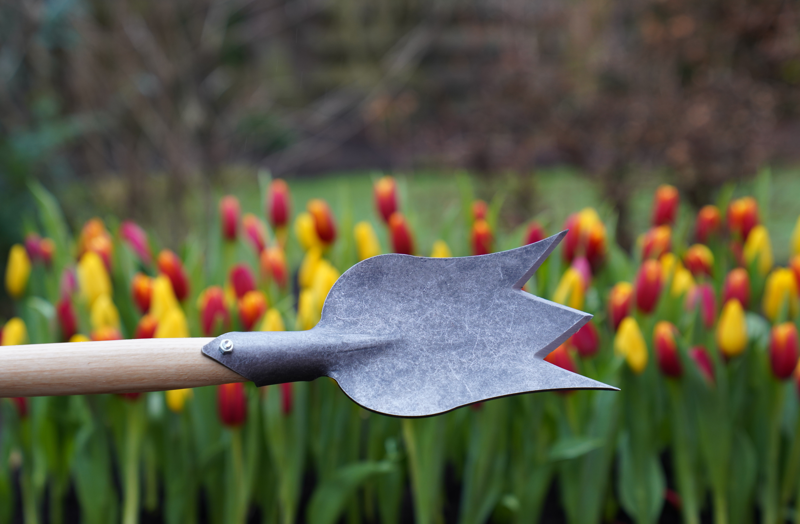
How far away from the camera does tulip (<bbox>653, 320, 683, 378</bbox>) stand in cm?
101

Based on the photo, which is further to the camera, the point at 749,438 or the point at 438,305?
the point at 749,438

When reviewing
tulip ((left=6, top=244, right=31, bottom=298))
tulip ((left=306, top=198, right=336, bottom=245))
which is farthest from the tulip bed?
tulip ((left=306, top=198, right=336, bottom=245))

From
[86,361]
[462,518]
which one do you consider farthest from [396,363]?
[462,518]

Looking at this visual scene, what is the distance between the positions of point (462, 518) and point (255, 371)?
2.65 feet

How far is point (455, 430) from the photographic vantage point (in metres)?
1.19

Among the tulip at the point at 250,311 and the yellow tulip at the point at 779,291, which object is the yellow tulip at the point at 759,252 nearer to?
the yellow tulip at the point at 779,291

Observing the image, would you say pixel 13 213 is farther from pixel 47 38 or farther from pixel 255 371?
pixel 255 371

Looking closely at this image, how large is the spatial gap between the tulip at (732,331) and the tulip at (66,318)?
3.44ft

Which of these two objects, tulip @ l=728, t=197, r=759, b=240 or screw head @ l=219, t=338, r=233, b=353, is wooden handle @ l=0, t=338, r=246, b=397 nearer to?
screw head @ l=219, t=338, r=233, b=353

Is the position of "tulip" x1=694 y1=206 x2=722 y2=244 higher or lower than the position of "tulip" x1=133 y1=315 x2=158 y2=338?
higher

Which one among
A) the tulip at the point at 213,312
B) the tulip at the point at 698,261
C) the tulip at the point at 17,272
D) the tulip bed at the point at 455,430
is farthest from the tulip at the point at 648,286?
the tulip at the point at 17,272

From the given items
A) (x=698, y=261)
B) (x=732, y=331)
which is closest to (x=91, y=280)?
(x=732, y=331)

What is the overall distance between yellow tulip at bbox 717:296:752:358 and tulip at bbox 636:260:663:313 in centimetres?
12

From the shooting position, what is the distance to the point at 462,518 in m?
1.11
